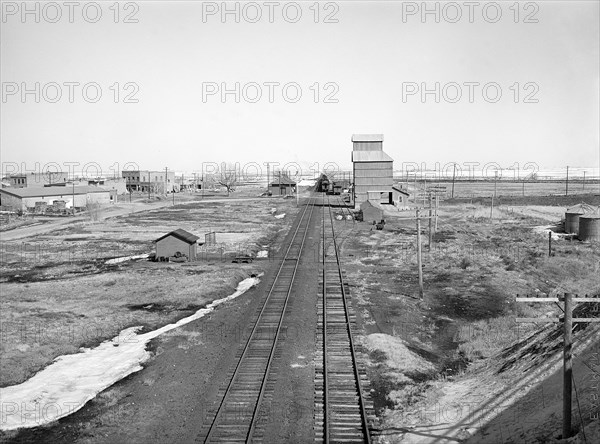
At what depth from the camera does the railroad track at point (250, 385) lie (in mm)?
12773

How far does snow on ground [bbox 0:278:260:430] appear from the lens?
47.2ft

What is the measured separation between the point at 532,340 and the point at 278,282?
1590cm

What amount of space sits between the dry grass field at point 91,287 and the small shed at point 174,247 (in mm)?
1082

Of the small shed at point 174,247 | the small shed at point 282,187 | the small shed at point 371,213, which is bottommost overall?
the small shed at point 174,247

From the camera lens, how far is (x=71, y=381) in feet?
54.3

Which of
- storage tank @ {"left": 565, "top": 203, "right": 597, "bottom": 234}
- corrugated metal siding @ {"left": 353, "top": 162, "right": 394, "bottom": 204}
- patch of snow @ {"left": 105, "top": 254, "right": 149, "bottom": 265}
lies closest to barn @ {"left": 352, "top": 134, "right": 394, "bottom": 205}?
corrugated metal siding @ {"left": 353, "top": 162, "right": 394, "bottom": 204}

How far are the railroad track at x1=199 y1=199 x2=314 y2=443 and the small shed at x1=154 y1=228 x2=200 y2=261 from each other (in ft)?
42.3

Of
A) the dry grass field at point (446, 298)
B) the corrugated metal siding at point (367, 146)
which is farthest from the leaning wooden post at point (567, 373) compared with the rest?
the corrugated metal siding at point (367, 146)

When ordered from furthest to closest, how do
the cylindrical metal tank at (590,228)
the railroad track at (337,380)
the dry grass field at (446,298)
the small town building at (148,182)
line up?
the small town building at (148,182) < the cylindrical metal tank at (590,228) < the dry grass field at (446,298) < the railroad track at (337,380)

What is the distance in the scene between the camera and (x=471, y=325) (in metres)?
21.8

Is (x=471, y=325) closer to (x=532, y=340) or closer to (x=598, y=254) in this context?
(x=532, y=340)

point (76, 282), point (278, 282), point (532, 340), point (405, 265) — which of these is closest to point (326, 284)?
point (278, 282)

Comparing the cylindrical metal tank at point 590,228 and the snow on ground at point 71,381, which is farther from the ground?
the cylindrical metal tank at point 590,228

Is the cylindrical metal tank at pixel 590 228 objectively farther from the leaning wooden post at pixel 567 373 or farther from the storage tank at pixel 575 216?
the leaning wooden post at pixel 567 373
